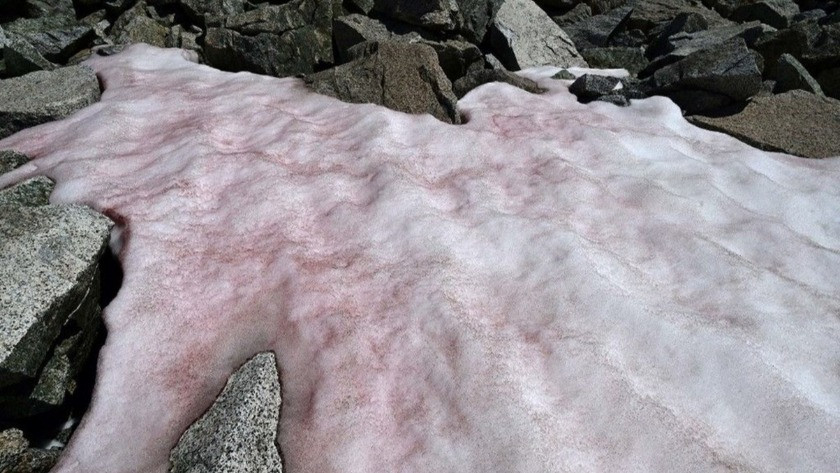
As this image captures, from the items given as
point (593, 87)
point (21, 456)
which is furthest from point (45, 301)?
point (593, 87)

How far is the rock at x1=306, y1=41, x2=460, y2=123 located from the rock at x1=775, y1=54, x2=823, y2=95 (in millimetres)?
4673

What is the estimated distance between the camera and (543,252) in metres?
4.26

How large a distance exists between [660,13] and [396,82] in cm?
810

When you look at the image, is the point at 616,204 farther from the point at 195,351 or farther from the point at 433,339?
the point at 195,351

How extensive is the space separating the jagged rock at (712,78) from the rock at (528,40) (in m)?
2.22

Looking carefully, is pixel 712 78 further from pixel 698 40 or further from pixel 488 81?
pixel 488 81

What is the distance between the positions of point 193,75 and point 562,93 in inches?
190

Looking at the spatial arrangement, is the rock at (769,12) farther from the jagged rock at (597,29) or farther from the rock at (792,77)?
the rock at (792,77)

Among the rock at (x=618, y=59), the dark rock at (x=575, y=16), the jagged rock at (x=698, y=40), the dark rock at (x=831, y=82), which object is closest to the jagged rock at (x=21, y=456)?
the jagged rock at (x=698, y=40)

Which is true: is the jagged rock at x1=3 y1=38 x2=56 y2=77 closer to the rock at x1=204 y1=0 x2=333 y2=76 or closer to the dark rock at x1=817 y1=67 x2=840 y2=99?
the rock at x1=204 y1=0 x2=333 y2=76

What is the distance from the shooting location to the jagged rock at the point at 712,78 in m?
6.85

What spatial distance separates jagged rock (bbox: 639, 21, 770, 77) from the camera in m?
8.30

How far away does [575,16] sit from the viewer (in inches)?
456

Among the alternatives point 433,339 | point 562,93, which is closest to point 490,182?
point 433,339
